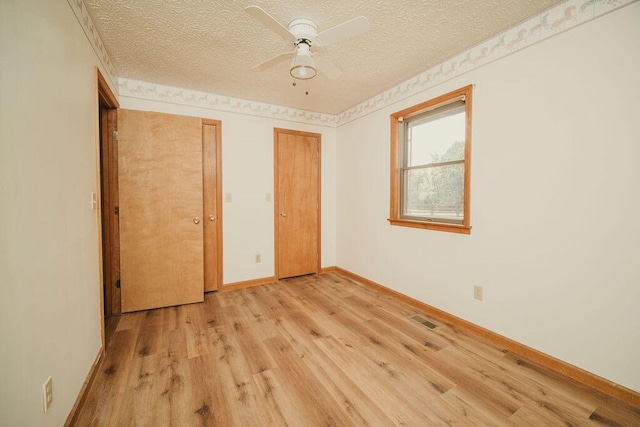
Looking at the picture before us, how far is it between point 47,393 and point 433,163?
10.5 feet

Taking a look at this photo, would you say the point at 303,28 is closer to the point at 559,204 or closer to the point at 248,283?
the point at 559,204

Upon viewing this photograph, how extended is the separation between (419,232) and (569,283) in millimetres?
1251

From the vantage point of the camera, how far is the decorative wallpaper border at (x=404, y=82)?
1.67m

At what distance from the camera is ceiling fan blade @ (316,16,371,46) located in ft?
4.94

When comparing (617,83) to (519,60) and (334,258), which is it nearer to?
(519,60)

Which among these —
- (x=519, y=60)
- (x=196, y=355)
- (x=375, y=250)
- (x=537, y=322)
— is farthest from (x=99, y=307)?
(x=519, y=60)

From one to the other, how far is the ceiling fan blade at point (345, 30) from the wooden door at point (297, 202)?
2.11 meters

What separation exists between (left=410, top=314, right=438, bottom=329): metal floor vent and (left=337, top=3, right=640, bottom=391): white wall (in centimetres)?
22

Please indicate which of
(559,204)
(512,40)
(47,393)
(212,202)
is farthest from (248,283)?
(512,40)

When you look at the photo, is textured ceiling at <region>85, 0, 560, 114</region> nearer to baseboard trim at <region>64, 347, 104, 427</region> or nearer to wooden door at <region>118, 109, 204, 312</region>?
wooden door at <region>118, 109, 204, 312</region>

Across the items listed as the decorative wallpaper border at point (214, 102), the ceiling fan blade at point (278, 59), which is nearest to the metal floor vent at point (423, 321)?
the ceiling fan blade at point (278, 59)

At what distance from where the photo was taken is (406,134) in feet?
10.1

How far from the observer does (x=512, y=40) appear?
199cm

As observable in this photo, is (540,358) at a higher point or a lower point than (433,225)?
lower
